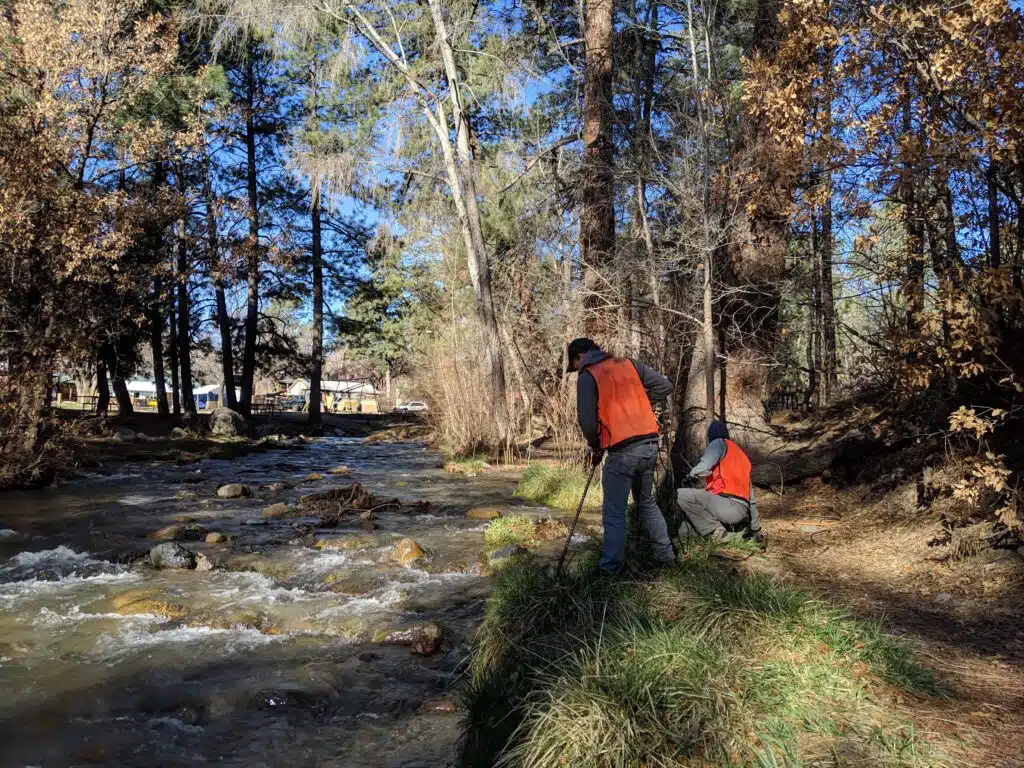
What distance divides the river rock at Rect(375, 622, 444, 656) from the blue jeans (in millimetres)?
1464

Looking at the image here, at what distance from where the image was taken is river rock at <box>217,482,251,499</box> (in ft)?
43.0

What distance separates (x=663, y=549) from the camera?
5.52 meters

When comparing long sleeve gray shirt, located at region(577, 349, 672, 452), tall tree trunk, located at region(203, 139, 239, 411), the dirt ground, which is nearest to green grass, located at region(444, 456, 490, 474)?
the dirt ground

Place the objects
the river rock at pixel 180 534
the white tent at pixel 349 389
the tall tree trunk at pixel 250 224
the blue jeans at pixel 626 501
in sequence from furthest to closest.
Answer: the white tent at pixel 349 389 → the tall tree trunk at pixel 250 224 → the river rock at pixel 180 534 → the blue jeans at pixel 626 501

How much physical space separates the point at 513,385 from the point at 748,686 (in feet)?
47.2

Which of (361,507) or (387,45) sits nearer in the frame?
(361,507)

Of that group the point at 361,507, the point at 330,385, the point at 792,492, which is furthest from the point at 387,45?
the point at 330,385

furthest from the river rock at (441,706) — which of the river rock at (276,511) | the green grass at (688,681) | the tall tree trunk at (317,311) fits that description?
the tall tree trunk at (317,311)

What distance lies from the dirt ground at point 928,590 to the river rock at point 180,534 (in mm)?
6838

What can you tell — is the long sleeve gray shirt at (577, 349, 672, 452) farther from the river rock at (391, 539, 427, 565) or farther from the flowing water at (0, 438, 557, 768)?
the river rock at (391, 539, 427, 565)

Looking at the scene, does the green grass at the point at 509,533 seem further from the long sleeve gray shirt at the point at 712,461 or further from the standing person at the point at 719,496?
the long sleeve gray shirt at the point at 712,461

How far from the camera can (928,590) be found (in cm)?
592

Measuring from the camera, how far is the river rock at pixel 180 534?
31.3 ft

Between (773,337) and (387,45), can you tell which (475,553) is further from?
(387,45)
